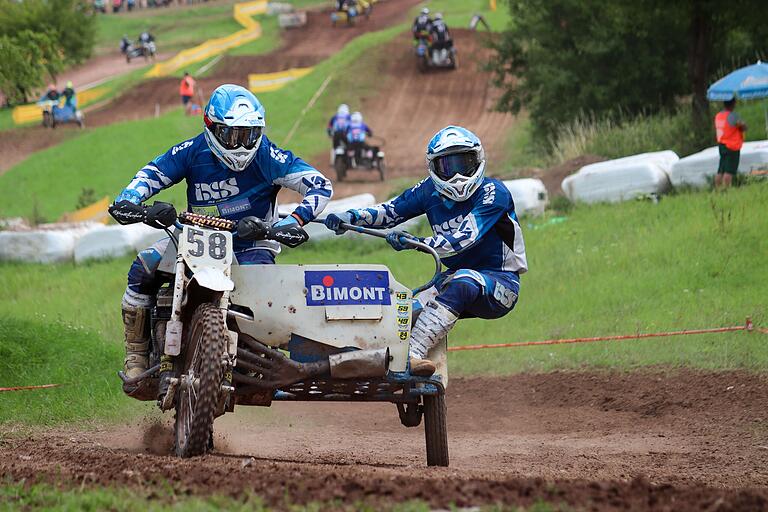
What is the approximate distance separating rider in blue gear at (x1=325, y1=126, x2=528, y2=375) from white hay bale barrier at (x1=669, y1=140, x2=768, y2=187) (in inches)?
422

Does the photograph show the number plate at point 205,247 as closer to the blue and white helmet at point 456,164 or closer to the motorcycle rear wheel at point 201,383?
the motorcycle rear wheel at point 201,383

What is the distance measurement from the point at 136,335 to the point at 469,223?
2465 millimetres

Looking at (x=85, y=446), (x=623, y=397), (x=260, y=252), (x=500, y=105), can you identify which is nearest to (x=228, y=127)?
(x=260, y=252)

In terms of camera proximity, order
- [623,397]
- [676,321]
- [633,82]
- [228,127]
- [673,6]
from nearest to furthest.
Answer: [228,127], [623,397], [676,321], [673,6], [633,82]

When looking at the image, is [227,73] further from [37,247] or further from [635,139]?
[37,247]

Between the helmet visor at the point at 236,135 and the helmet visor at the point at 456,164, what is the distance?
135 cm

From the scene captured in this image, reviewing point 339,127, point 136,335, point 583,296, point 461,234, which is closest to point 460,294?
point 461,234

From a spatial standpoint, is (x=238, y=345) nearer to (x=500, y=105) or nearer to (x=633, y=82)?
(x=633, y=82)

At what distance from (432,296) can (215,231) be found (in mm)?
1865

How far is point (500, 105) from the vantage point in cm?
3300

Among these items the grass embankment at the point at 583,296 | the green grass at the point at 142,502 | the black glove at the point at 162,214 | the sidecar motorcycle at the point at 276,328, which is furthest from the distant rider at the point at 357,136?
the green grass at the point at 142,502

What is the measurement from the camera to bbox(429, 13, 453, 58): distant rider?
4184 centimetres

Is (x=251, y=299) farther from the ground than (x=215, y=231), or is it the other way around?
(x=215, y=231)

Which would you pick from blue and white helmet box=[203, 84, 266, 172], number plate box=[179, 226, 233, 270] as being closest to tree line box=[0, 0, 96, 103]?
blue and white helmet box=[203, 84, 266, 172]
